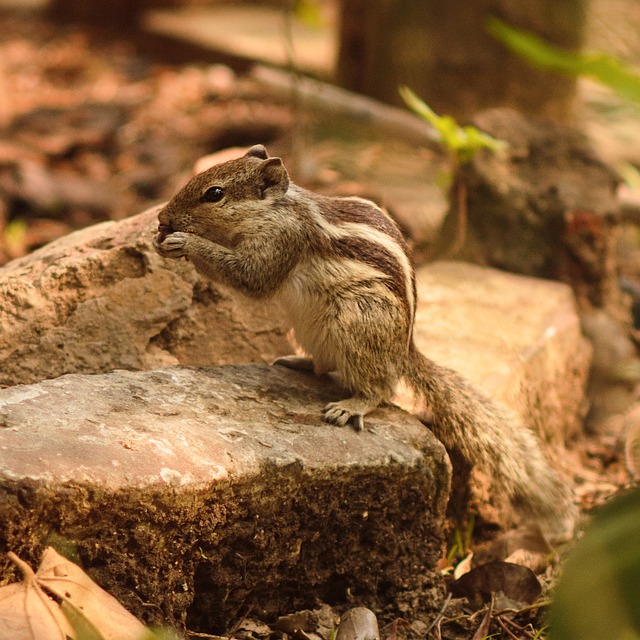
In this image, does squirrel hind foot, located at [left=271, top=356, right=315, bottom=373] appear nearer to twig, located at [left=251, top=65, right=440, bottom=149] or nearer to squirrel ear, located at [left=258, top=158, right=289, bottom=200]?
squirrel ear, located at [left=258, top=158, right=289, bottom=200]

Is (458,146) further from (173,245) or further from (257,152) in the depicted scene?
(173,245)

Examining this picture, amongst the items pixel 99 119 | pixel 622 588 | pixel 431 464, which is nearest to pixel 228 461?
pixel 431 464

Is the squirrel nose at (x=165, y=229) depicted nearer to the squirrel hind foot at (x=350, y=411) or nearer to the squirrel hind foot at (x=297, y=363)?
the squirrel hind foot at (x=297, y=363)

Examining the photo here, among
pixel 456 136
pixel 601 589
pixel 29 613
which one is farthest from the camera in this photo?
pixel 456 136

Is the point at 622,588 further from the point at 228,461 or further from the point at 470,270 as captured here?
the point at 470,270

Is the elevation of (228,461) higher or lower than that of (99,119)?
higher

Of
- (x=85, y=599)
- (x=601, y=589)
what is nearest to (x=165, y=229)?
(x=85, y=599)

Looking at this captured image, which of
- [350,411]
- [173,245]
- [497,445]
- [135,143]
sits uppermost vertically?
[173,245]
